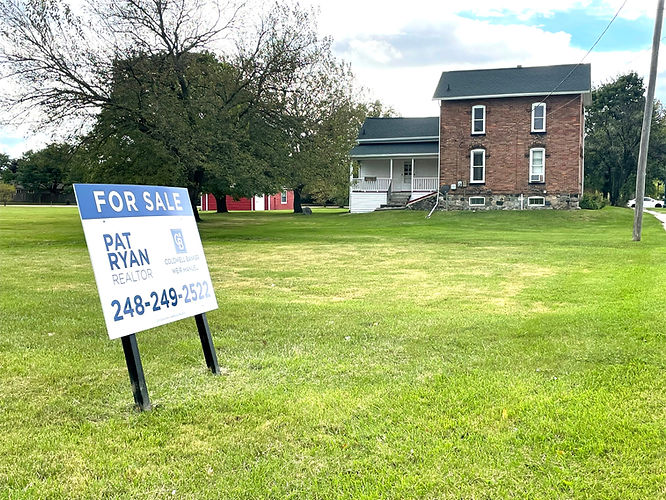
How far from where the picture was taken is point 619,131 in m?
52.8

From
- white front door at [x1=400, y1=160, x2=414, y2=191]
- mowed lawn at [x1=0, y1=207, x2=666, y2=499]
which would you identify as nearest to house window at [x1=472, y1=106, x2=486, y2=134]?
white front door at [x1=400, y1=160, x2=414, y2=191]

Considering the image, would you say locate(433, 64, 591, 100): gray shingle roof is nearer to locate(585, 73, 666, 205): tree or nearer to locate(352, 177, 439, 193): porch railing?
locate(352, 177, 439, 193): porch railing

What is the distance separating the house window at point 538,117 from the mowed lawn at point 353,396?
87.5 feet

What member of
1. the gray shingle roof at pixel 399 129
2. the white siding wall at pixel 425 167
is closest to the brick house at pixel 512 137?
the white siding wall at pixel 425 167

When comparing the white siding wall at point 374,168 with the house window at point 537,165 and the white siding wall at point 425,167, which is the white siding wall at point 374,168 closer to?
the white siding wall at point 425,167

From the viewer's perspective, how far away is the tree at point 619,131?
173 feet

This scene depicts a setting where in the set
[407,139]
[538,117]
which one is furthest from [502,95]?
[407,139]

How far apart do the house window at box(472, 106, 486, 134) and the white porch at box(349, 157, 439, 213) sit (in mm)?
3800

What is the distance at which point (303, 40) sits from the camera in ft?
74.7

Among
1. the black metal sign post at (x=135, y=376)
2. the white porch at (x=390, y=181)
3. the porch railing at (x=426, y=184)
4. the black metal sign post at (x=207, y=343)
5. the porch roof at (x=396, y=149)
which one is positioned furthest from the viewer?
the white porch at (x=390, y=181)

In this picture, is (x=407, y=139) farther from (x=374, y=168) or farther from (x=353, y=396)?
(x=353, y=396)

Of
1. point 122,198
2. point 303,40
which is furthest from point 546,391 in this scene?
point 303,40

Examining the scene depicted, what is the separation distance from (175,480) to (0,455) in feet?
3.77

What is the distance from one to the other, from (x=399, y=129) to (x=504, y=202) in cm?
1020
